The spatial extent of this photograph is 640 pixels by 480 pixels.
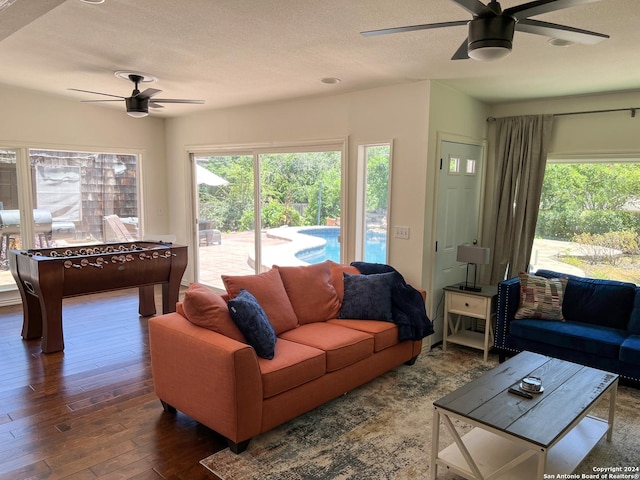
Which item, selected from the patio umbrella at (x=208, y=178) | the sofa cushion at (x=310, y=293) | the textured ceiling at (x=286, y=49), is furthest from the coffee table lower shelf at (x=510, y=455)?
the patio umbrella at (x=208, y=178)

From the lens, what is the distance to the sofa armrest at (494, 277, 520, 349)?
411cm

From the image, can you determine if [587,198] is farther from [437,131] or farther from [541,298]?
[437,131]

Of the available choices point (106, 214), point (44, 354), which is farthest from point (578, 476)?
point (106, 214)

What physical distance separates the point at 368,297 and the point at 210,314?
150 cm

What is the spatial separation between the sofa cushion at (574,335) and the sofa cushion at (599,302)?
115mm

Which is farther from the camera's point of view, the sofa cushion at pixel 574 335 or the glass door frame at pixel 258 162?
the glass door frame at pixel 258 162

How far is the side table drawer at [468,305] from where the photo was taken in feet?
14.0

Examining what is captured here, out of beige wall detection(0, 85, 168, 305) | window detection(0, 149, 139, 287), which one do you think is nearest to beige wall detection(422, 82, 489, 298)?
beige wall detection(0, 85, 168, 305)

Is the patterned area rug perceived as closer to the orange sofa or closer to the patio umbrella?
the orange sofa

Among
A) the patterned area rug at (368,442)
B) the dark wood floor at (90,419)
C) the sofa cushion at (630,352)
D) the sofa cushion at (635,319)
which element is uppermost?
the sofa cushion at (635,319)

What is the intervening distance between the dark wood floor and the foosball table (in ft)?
0.92

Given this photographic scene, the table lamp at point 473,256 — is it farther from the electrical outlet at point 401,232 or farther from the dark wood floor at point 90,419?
the dark wood floor at point 90,419

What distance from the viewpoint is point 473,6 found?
1.83 m

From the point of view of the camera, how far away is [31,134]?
5.61 metres
